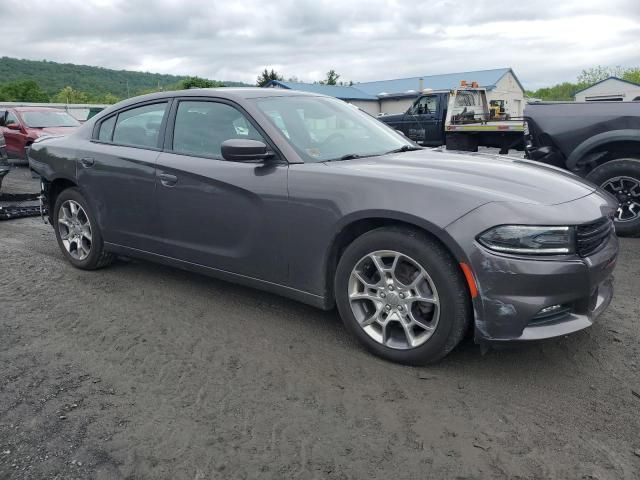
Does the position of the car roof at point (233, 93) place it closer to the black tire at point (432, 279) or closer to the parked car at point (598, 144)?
the black tire at point (432, 279)

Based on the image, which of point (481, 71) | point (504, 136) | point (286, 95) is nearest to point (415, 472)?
point (286, 95)

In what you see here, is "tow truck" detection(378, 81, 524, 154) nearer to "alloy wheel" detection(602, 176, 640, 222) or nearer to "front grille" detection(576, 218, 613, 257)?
"alloy wheel" detection(602, 176, 640, 222)

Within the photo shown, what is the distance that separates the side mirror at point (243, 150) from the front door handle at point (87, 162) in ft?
5.91

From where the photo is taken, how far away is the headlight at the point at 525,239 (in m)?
2.83

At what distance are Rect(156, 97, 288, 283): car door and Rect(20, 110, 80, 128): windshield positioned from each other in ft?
39.1

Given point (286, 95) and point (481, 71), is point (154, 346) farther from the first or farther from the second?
point (481, 71)

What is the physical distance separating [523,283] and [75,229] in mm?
4041

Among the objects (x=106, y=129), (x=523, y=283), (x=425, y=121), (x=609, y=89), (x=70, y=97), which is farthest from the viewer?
(x=70, y=97)

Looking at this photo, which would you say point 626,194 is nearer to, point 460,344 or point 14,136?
point 460,344

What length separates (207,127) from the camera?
4129mm

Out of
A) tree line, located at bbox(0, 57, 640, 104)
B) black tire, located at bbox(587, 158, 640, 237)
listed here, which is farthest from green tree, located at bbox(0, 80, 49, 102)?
black tire, located at bbox(587, 158, 640, 237)

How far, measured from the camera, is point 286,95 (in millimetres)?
4277

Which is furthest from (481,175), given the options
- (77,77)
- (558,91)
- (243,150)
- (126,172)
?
(77,77)

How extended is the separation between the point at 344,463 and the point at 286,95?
283 centimetres
